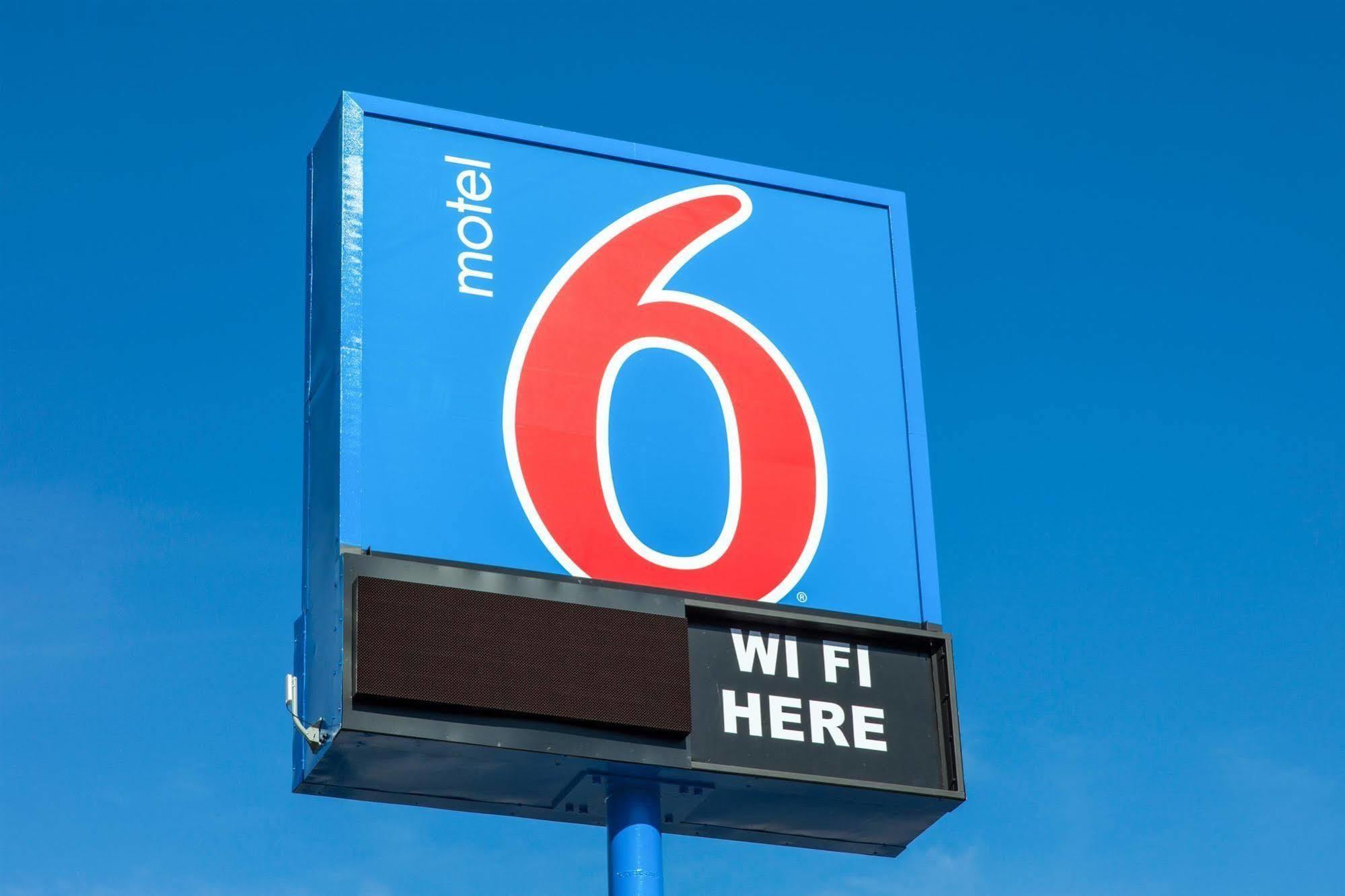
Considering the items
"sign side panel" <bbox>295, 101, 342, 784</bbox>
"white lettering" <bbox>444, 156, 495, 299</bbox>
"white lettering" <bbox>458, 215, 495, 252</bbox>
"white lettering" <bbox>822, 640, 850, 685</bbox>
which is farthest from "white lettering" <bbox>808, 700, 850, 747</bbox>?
"white lettering" <bbox>458, 215, 495, 252</bbox>

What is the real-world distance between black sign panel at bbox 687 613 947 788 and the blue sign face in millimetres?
425

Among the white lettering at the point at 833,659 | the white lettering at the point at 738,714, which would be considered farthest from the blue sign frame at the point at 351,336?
the white lettering at the point at 738,714

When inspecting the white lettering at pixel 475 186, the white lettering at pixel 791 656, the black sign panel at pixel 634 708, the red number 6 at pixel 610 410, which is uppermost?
the white lettering at pixel 475 186

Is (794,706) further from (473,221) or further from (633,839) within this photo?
(473,221)

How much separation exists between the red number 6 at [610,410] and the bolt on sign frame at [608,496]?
0.02m

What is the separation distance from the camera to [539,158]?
1341 centimetres

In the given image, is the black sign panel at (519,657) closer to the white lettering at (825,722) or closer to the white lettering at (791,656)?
the white lettering at (791,656)

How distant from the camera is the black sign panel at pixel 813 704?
39.0 feet

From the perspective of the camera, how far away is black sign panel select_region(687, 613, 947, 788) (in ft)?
39.0

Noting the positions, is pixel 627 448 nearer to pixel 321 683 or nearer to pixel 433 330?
pixel 433 330

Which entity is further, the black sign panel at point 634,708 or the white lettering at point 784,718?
the white lettering at point 784,718

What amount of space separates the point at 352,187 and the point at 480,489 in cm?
197

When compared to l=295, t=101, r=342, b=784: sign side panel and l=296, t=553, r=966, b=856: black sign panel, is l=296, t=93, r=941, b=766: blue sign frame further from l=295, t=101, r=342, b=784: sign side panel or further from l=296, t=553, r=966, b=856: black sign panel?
l=296, t=553, r=966, b=856: black sign panel

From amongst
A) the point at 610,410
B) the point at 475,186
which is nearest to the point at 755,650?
the point at 610,410
